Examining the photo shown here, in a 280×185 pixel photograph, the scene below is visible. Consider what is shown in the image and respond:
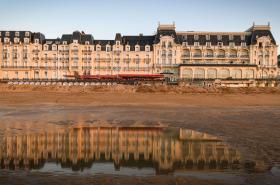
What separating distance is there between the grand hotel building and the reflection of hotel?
72.9 metres

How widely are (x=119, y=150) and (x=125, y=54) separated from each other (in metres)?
78.9

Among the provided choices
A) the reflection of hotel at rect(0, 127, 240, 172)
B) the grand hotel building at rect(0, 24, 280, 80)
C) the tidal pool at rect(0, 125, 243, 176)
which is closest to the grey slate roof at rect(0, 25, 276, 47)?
the grand hotel building at rect(0, 24, 280, 80)

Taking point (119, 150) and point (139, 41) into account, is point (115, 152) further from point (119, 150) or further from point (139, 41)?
point (139, 41)

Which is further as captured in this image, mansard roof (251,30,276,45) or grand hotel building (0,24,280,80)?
mansard roof (251,30,276,45)

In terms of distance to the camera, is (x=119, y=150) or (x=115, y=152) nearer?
(x=115, y=152)

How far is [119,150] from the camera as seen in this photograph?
17.2 metres

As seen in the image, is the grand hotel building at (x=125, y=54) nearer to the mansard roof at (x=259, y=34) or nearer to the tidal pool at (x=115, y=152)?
the mansard roof at (x=259, y=34)

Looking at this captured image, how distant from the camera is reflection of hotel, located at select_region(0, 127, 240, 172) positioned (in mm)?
14406

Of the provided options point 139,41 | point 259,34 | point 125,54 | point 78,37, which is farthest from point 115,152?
point 259,34

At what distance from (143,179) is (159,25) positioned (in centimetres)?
8843

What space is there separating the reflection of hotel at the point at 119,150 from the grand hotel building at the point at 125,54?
7291 cm

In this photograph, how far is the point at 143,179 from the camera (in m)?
12.0

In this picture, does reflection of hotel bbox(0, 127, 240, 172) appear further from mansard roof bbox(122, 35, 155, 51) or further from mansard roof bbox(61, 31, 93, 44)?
mansard roof bbox(61, 31, 93, 44)

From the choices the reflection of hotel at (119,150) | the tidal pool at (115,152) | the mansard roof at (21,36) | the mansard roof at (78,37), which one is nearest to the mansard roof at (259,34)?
the mansard roof at (78,37)
